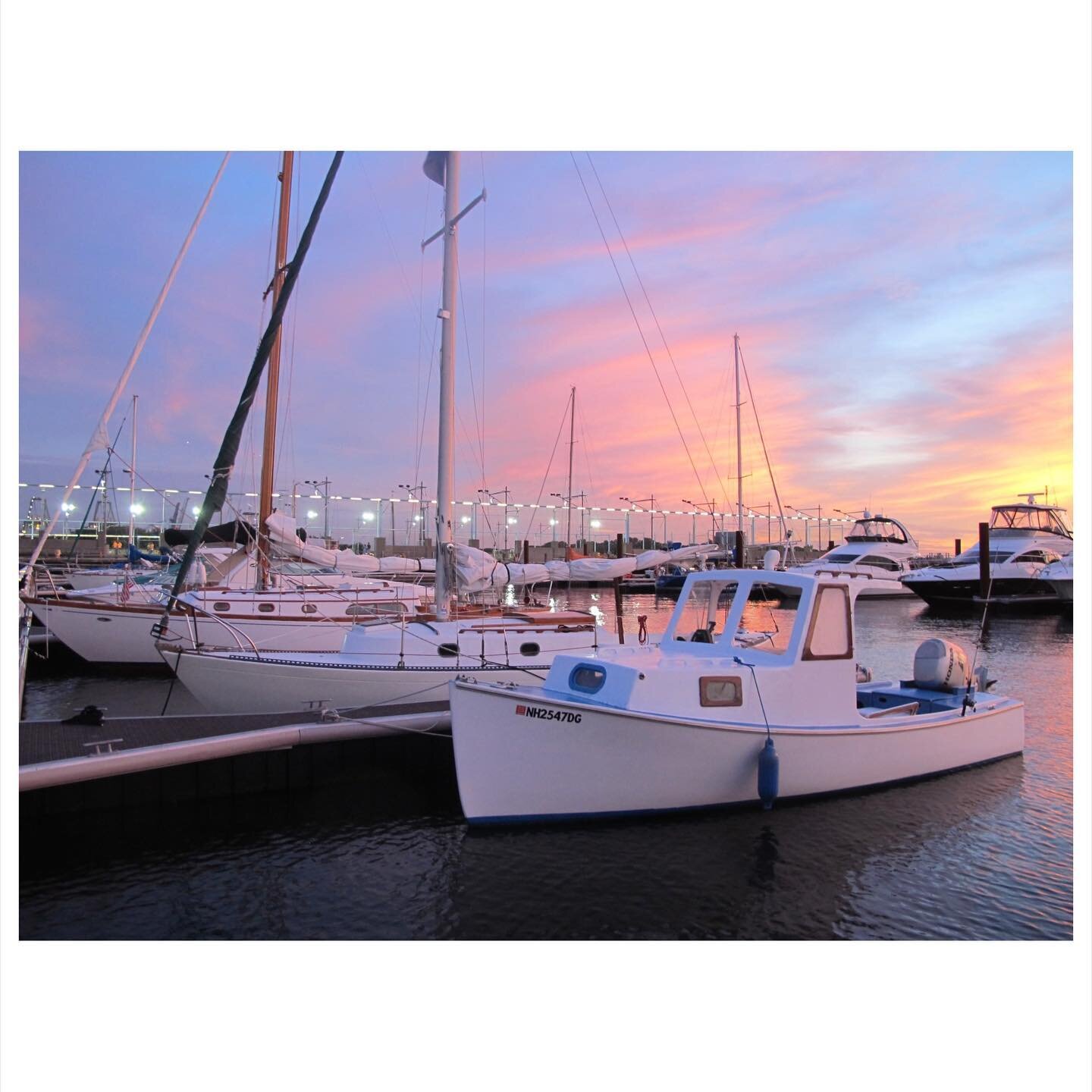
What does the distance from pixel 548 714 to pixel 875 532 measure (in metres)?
67.4

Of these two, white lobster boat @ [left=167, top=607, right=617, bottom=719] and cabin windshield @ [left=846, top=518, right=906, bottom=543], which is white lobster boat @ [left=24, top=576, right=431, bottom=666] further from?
cabin windshield @ [left=846, top=518, right=906, bottom=543]

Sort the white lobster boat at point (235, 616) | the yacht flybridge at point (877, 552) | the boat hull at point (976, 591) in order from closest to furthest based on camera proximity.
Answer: the white lobster boat at point (235, 616) → the boat hull at point (976, 591) → the yacht flybridge at point (877, 552)

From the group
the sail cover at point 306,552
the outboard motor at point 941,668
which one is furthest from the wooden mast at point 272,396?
the outboard motor at point 941,668

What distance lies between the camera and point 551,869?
801 centimetres

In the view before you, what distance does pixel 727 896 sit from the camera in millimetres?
7645

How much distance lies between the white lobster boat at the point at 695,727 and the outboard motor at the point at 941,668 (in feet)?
5.98

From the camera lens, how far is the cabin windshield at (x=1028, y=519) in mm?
55312

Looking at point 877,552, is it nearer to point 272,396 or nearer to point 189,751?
point 272,396

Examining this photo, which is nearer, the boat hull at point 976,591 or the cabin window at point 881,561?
the boat hull at point 976,591

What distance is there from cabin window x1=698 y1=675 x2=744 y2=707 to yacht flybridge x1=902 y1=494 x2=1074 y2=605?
44961 millimetres

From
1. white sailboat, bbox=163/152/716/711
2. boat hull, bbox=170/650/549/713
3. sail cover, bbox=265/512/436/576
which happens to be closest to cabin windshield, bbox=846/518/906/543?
sail cover, bbox=265/512/436/576

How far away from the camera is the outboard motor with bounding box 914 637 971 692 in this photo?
12734 mm

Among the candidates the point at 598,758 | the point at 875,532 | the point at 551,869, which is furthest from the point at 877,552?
the point at 551,869

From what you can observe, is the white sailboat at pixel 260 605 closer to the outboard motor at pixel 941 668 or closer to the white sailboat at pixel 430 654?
the white sailboat at pixel 430 654
